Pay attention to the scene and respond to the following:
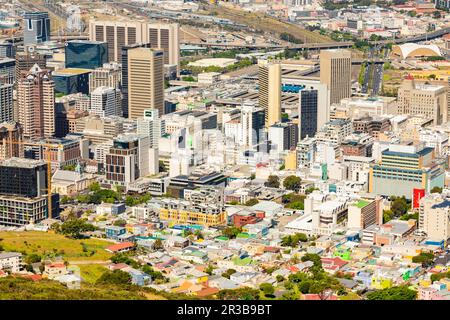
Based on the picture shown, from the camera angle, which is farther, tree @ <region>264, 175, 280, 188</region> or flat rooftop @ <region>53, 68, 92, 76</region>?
flat rooftop @ <region>53, 68, 92, 76</region>

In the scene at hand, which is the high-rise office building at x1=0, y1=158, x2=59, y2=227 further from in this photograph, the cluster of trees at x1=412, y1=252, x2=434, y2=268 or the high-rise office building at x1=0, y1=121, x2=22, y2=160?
the cluster of trees at x1=412, y1=252, x2=434, y2=268

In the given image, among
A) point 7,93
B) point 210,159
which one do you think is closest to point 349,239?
point 210,159

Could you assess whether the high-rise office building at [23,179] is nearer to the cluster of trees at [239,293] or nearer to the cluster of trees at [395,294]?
the cluster of trees at [239,293]

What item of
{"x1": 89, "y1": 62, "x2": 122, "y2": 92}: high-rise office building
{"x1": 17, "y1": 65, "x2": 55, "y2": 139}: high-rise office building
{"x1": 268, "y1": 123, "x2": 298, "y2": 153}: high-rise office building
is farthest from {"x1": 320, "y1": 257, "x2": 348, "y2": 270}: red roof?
{"x1": 89, "y1": 62, "x2": 122, "y2": 92}: high-rise office building

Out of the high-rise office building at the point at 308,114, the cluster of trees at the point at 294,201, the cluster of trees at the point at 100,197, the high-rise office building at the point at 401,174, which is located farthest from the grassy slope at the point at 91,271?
the high-rise office building at the point at 308,114

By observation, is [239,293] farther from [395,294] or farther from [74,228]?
[74,228]
